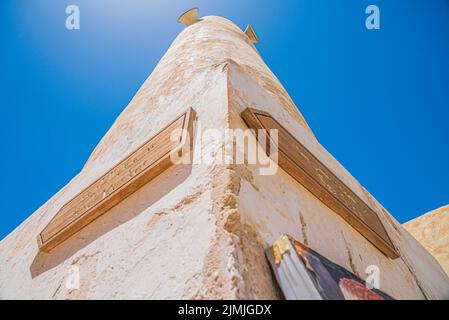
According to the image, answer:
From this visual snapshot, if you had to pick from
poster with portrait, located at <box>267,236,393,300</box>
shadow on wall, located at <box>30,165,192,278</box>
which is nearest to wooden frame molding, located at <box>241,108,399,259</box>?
shadow on wall, located at <box>30,165,192,278</box>

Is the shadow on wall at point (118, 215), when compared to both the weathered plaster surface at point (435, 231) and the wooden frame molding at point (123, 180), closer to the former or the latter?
the wooden frame molding at point (123, 180)

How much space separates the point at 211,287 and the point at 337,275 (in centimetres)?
44

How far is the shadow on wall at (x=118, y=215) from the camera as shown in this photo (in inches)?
51.1

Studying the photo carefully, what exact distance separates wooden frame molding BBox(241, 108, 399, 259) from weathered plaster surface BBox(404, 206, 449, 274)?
15.2 ft

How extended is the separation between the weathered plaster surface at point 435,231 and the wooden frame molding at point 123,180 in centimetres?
570

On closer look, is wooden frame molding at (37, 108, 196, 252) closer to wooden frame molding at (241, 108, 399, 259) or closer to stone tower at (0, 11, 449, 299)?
stone tower at (0, 11, 449, 299)

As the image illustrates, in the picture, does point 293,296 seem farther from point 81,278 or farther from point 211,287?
point 81,278

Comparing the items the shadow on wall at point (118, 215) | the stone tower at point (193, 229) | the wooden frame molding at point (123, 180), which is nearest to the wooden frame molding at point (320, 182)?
the stone tower at point (193, 229)

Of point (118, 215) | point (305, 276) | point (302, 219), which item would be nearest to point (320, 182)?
point (302, 219)

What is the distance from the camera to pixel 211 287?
2.75 feet

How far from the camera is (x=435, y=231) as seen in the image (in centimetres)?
637

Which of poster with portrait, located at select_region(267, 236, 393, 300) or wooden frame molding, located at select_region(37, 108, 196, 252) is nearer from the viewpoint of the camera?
poster with portrait, located at select_region(267, 236, 393, 300)

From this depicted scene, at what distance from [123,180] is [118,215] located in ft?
0.53

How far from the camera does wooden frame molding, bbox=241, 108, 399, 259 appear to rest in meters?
1.46
